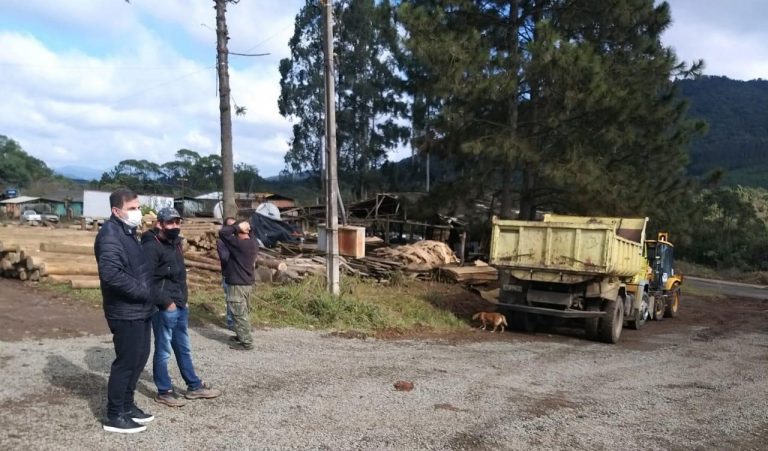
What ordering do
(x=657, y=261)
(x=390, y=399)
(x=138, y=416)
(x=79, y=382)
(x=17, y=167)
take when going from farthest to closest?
(x=17, y=167)
(x=657, y=261)
(x=390, y=399)
(x=79, y=382)
(x=138, y=416)

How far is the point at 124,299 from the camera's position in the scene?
4.45 meters

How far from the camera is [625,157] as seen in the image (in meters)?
19.9

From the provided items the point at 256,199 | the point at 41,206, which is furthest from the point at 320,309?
the point at 41,206

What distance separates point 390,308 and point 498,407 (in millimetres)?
5925

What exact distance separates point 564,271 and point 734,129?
8787 centimetres

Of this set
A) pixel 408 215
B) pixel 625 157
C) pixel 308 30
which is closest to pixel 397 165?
pixel 308 30

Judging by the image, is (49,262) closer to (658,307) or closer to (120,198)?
(120,198)

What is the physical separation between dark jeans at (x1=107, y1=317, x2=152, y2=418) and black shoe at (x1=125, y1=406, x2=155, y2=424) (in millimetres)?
87

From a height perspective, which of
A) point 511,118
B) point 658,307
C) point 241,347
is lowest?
point 658,307

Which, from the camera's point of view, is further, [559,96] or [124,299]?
[559,96]

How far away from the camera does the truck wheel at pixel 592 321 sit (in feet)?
36.9

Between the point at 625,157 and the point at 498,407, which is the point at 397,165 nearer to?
the point at 625,157

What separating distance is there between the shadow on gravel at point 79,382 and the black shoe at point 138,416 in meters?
0.30

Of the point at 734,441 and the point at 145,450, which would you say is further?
the point at 734,441
